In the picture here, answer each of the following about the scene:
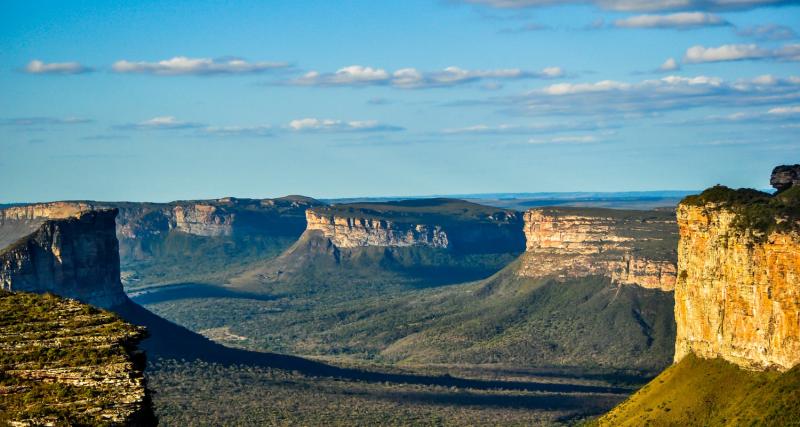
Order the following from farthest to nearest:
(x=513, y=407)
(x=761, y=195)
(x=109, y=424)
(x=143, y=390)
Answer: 1. (x=513, y=407)
2. (x=761, y=195)
3. (x=143, y=390)
4. (x=109, y=424)

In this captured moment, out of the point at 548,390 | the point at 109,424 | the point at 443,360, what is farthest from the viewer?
the point at 443,360

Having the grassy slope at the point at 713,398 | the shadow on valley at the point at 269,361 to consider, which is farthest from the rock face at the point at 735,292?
the shadow on valley at the point at 269,361

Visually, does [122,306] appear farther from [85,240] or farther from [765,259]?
[765,259]

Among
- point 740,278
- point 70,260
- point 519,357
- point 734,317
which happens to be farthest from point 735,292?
point 519,357

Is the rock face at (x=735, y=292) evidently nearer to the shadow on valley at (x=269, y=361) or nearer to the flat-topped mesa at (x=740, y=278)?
the flat-topped mesa at (x=740, y=278)

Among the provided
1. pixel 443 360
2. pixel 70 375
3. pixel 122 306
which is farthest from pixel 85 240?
pixel 70 375

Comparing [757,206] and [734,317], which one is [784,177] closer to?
[757,206]

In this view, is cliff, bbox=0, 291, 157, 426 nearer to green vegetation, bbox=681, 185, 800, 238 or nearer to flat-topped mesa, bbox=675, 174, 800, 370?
flat-topped mesa, bbox=675, 174, 800, 370
